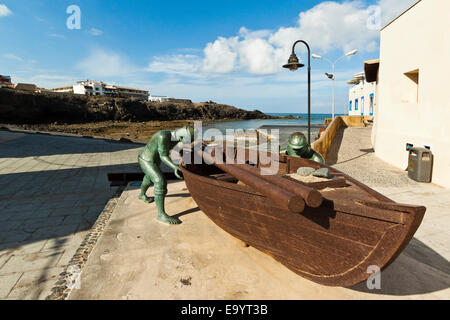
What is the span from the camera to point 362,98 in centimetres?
2964

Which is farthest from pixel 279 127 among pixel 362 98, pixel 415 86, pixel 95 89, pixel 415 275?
pixel 95 89

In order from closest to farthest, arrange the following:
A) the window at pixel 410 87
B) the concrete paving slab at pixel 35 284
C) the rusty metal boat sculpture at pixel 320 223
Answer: the rusty metal boat sculpture at pixel 320 223, the concrete paving slab at pixel 35 284, the window at pixel 410 87

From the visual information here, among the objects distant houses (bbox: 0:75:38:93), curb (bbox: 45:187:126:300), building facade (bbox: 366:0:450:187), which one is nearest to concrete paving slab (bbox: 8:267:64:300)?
curb (bbox: 45:187:126:300)

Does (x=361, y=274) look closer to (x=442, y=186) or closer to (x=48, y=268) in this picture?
(x=48, y=268)

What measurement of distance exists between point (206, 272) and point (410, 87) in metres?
10.8

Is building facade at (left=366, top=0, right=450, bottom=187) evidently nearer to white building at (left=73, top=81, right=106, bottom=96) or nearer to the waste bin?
the waste bin

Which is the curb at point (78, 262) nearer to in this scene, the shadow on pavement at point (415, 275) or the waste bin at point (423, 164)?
the shadow on pavement at point (415, 275)

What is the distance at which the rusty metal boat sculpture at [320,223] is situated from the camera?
1930mm

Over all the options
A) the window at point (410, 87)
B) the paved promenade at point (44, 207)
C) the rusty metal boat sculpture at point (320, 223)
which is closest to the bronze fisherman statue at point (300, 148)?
the rusty metal boat sculpture at point (320, 223)

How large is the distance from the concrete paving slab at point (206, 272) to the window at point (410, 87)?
7.74 m

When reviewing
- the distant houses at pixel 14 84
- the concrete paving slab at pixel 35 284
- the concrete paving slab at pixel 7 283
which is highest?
the distant houses at pixel 14 84

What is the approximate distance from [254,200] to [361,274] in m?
1.19

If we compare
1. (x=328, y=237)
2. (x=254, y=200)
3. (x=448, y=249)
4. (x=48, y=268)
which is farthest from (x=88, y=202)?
(x=448, y=249)

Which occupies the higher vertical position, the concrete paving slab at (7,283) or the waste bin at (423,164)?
the waste bin at (423,164)
